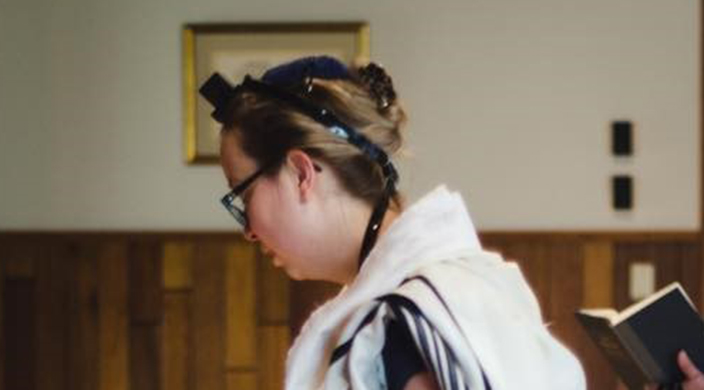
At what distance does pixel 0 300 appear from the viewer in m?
2.71

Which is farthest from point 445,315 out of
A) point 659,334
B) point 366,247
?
point 659,334

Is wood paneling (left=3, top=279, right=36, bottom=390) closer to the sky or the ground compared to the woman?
closer to the ground

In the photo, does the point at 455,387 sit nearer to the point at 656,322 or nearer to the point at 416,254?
the point at 416,254

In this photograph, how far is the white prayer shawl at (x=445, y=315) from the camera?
77 cm

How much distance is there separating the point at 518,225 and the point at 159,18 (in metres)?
1.24

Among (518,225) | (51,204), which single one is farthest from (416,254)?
(51,204)

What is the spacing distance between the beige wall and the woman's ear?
170 cm

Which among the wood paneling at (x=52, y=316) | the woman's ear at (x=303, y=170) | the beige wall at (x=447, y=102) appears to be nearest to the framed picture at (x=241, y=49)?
the beige wall at (x=447, y=102)

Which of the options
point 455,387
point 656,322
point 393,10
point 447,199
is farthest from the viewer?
point 393,10

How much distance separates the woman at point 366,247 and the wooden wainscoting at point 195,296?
1.68m

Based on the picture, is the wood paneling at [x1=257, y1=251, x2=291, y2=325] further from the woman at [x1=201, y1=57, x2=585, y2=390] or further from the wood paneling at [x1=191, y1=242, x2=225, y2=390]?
the woman at [x1=201, y1=57, x2=585, y2=390]

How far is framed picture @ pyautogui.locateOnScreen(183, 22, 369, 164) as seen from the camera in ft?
8.54

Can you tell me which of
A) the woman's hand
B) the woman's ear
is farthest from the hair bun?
the woman's hand

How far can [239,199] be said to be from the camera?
3.19 ft
